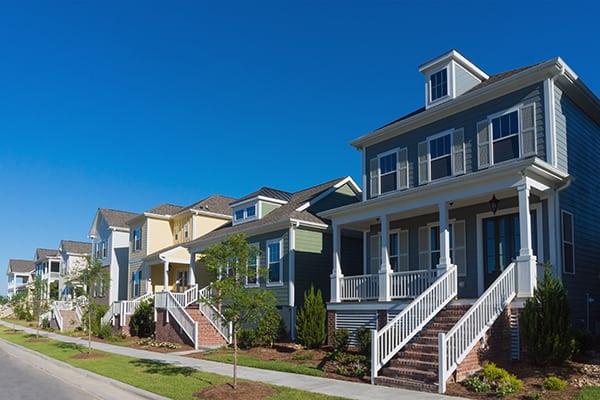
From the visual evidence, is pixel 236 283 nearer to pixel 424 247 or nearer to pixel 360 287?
pixel 360 287

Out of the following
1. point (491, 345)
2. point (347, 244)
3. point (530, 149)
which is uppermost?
point (530, 149)

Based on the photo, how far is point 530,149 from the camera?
48.9ft

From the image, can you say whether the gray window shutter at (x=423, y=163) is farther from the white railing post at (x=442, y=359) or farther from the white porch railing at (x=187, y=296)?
the white porch railing at (x=187, y=296)

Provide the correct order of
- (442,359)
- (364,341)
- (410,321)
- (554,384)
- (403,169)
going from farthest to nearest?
(403,169) < (364,341) < (410,321) < (442,359) < (554,384)

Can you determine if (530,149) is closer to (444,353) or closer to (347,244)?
(444,353)

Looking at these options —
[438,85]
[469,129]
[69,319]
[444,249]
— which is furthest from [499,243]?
[69,319]

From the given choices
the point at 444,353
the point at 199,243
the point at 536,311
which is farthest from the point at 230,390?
the point at 199,243

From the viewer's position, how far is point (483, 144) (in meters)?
16.3

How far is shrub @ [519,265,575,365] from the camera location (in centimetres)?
1135

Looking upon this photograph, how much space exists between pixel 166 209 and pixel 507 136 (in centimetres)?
2656

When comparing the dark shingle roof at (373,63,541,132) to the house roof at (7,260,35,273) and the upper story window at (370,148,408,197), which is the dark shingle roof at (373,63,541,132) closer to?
the upper story window at (370,148,408,197)

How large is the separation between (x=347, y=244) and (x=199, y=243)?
26.6 ft

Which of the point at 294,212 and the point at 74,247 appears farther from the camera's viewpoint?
the point at 74,247

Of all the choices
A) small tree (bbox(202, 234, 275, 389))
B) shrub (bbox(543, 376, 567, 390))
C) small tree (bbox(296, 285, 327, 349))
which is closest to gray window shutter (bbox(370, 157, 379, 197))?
small tree (bbox(296, 285, 327, 349))
